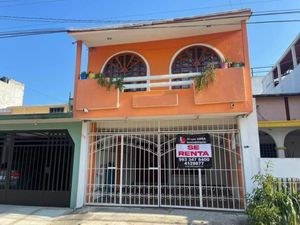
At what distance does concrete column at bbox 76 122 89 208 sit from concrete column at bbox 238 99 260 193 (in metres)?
4.87

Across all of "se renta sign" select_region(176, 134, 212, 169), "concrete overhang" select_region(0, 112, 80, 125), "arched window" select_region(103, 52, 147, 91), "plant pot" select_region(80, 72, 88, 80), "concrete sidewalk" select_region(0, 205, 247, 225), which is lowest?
"concrete sidewalk" select_region(0, 205, 247, 225)

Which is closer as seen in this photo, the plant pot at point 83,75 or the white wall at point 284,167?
the white wall at point 284,167

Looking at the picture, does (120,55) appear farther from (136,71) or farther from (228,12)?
(228,12)

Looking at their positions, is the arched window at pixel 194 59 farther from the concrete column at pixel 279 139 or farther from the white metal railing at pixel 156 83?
the concrete column at pixel 279 139

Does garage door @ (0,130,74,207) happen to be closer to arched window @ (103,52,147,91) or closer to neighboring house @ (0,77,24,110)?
arched window @ (103,52,147,91)

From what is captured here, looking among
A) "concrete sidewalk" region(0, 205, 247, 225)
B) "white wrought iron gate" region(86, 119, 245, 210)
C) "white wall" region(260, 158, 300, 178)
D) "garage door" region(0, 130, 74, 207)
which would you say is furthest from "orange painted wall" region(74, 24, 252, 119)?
"concrete sidewalk" region(0, 205, 247, 225)

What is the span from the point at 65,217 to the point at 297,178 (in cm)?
642

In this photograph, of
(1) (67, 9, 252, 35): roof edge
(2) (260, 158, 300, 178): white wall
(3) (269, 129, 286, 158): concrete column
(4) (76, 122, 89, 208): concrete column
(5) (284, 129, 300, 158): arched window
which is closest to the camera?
(2) (260, 158, 300, 178): white wall

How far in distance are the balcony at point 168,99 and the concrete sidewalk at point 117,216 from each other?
9.21ft

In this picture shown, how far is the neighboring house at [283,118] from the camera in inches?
263

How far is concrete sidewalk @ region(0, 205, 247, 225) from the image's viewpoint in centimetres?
626

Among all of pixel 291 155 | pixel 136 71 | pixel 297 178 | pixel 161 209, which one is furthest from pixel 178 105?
pixel 291 155

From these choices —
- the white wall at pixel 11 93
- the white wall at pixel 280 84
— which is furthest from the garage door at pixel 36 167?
the white wall at pixel 11 93

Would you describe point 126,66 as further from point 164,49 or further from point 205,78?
point 205,78
